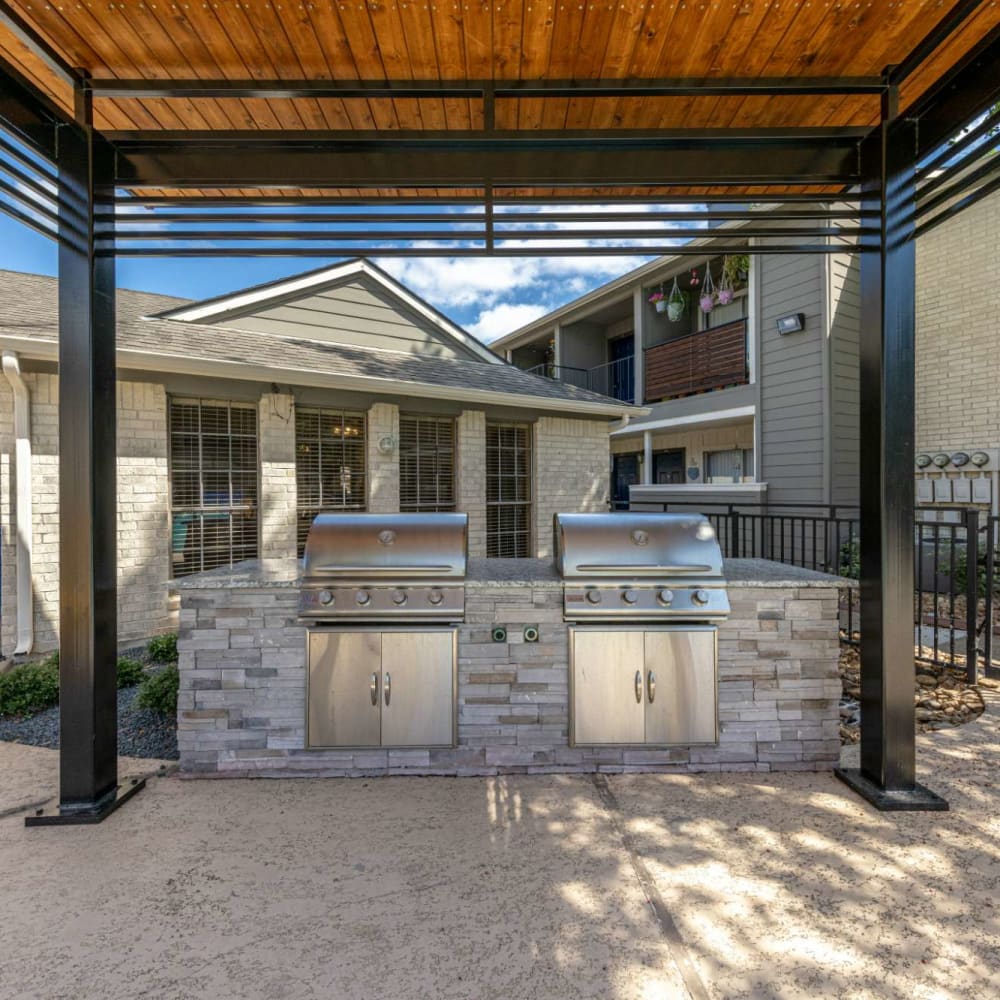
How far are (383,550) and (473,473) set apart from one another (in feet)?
15.1

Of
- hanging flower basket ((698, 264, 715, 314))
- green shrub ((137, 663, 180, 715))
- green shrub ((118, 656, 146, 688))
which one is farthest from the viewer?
hanging flower basket ((698, 264, 715, 314))

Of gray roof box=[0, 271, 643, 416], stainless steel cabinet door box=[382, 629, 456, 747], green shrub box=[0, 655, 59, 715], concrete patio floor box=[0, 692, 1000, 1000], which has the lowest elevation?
concrete patio floor box=[0, 692, 1000, 1000]

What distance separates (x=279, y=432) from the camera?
6.15 m

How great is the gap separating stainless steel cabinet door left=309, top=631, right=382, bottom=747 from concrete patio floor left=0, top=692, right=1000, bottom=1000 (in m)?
0.27

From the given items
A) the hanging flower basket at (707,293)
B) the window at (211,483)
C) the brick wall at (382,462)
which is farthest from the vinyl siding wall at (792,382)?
the window at (211,483)

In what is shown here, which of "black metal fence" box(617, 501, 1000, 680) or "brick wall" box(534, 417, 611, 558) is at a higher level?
"brick wall" box(534, 417, 611, 558)

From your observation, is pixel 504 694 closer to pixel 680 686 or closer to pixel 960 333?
pixel 680 686

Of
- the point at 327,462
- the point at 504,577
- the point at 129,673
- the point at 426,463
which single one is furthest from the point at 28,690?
the point at 426,463

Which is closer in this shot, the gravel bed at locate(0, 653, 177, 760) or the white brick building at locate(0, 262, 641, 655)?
the gravel bed at locate(0, 653, 177, 760)

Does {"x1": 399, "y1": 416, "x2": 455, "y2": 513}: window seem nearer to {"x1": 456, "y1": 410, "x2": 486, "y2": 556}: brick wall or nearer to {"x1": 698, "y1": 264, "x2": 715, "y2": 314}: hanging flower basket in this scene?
{"x1": 456, "y1": 410, "x2": 486, "y2": 556}: brick wall

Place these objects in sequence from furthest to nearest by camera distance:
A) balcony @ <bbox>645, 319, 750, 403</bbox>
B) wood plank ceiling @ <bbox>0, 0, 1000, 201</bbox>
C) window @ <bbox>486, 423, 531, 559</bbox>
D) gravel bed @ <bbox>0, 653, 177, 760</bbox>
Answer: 1. balcony @ <bbox>645, 319, 750, 403</bbox>
2. window @ <bbox>486, 423, 531, 559</bbox>
3. gravel bed @ <bbox>0, 653, 177, 760</bbox>
4. wood plank ceiling @ <bbox>0, 0, 1000, 201</bbox>

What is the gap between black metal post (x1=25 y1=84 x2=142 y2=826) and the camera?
2.58 metres

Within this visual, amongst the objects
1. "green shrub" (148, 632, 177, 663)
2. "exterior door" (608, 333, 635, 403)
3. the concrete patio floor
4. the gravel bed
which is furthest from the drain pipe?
"exterior door" (608, 333, 635, 403)

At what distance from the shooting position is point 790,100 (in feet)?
8.78
